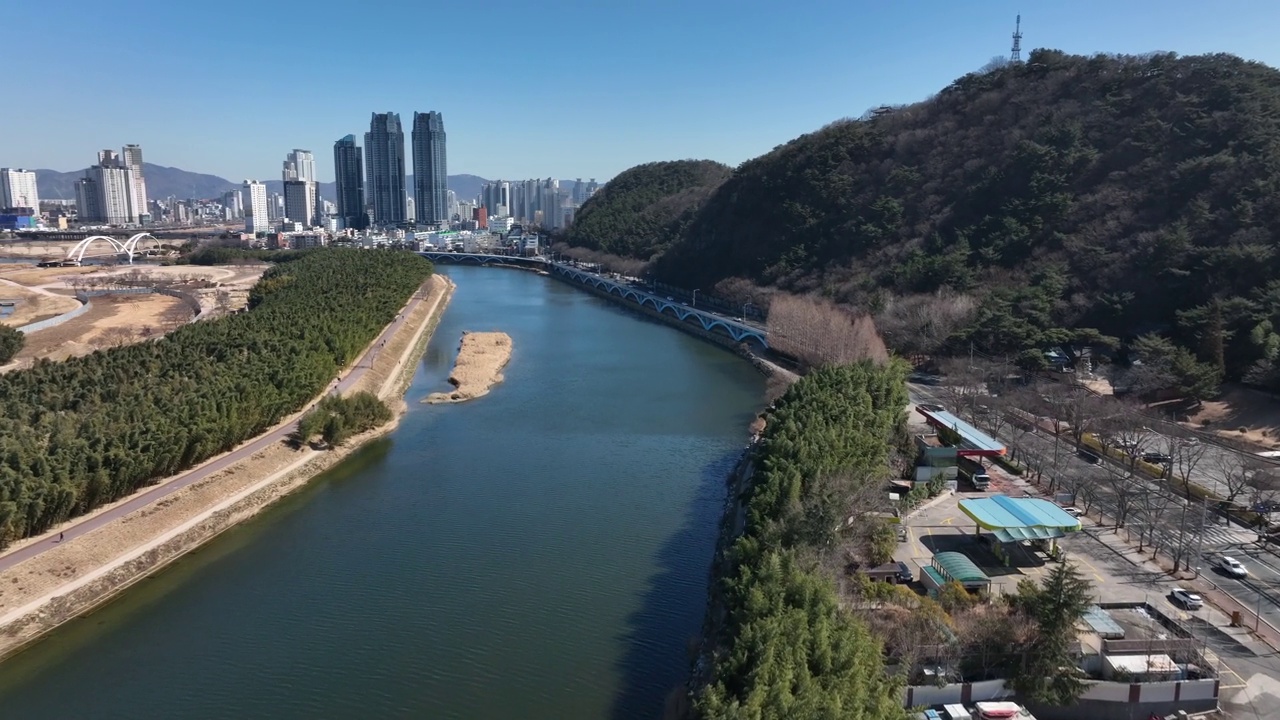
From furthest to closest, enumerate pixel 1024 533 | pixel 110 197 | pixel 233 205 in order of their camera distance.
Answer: pixel 233 205 < pixel 110 197 < pixel 1024 533

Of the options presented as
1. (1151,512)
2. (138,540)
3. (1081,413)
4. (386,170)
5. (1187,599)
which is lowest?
(138,540)

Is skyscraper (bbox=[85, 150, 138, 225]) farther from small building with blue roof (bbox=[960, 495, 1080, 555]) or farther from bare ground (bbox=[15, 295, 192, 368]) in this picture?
small building with blue roof (bbox=[960, 495, 1080, 555])

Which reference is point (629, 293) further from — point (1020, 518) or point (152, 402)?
point (1020, 518)

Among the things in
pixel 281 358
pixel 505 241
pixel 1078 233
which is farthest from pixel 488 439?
pixel 505 241

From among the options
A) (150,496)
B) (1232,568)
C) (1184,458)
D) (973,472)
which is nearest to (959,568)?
(1232,568)

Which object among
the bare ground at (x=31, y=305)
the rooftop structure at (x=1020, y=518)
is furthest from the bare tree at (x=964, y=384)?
the bare ground at (x=31, y=305)

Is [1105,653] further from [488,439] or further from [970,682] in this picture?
[488,439]
